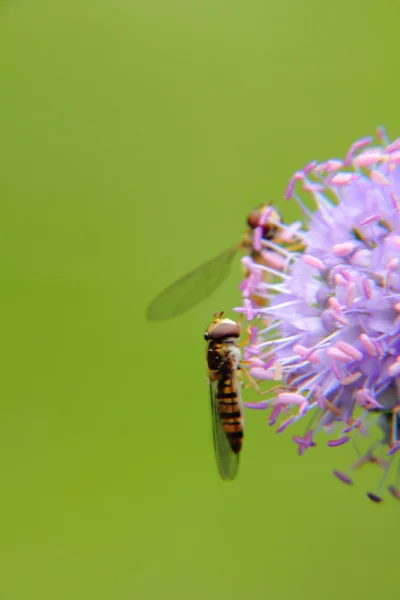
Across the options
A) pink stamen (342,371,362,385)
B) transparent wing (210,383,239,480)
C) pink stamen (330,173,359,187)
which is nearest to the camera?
pink stamen (342,371,362,385)

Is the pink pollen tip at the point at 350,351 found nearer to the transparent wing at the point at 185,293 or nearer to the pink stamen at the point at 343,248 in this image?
the pink stamen at the point at 343,248

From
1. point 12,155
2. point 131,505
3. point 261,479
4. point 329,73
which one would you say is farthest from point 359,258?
point 12,155

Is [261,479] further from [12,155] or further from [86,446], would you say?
[12,155]

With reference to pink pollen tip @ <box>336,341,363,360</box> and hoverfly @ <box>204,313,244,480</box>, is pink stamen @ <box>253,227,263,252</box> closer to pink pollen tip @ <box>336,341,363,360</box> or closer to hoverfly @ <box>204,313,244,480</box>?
hoverfly @ <box>204,313,244,480</box>

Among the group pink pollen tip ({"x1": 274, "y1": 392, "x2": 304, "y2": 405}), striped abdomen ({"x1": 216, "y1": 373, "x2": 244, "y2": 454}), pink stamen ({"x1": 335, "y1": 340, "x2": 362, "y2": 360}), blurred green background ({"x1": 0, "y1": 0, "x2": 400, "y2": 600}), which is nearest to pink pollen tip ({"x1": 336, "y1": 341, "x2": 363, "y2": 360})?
pink stamen ({"x1": 335, "y1": 340, "x2": 362, "y2": 360})

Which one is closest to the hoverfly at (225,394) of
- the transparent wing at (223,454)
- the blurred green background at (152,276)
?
the transparent wing at (223,454)
